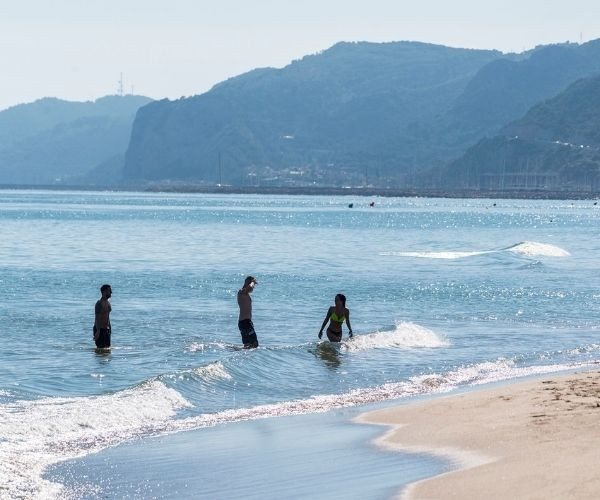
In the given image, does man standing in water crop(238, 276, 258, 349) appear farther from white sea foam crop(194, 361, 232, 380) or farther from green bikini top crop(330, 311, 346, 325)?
white sea foam crop(194, 361, 232, 380)

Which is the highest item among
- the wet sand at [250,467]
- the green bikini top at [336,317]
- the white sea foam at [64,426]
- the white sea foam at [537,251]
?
the green bikini top at [336,317]

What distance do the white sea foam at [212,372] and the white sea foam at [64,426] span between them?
162 cm

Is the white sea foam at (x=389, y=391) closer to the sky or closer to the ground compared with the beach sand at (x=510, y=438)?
closer to the ground

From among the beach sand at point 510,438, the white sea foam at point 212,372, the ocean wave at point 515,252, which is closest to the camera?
the beach sand at point 510,438

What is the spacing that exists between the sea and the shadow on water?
80 mm

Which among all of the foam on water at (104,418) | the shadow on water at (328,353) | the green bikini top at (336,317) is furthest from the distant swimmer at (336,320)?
the foam on water at (104,418)

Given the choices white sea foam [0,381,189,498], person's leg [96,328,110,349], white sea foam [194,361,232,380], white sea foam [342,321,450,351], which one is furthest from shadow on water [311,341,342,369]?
white sea foam [0,381,189,498]

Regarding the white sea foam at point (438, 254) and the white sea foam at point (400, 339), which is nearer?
the white sea foam at point (400, 339)

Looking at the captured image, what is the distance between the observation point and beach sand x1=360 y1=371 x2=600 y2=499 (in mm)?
11859

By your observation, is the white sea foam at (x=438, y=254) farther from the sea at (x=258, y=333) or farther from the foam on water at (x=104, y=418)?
Answer: the foam on water at (x=104, y=418)

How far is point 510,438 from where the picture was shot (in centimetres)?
1466

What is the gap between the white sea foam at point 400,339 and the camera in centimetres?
2823

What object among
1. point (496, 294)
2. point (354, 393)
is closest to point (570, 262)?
point (496, 294)

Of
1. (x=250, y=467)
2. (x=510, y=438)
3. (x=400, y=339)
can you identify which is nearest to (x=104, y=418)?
(x=250, y=467)
